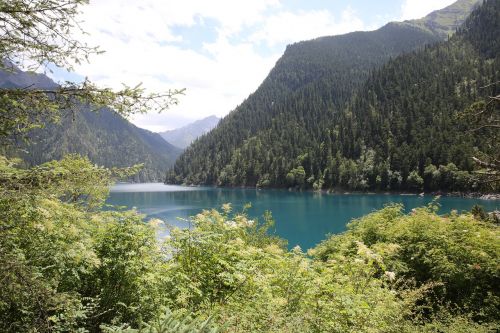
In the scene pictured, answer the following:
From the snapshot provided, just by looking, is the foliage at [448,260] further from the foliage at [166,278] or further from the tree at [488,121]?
the tree at [488,121]

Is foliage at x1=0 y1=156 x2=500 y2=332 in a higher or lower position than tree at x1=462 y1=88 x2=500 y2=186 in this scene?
lower

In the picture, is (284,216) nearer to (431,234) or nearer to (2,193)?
(431,234)

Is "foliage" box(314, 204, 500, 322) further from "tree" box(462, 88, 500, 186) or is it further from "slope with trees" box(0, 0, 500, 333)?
"tree" box(462, 88, 500, 186)

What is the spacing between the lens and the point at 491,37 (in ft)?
609

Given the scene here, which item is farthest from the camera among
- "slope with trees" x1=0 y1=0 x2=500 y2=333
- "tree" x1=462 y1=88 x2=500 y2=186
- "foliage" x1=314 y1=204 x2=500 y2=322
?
"foliage" x1=314 y1=204 x2=500 y2=322

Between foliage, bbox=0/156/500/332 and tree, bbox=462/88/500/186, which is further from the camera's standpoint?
tree, bbox=462/88/500/186

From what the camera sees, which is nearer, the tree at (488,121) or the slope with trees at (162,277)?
the slope with trees at (162,277)

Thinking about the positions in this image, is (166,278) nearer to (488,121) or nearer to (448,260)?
(448,260)

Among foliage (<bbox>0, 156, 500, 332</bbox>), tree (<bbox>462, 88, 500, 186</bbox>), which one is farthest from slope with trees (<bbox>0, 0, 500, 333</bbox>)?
tree (<bbox>462, 88, 500, 186</bbox>)

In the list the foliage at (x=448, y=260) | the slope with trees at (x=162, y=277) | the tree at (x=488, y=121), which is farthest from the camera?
the foliage at (x=448, y=260)

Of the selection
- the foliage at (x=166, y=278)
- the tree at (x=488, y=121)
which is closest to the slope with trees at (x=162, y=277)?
the foliage at (x=166, y=278)

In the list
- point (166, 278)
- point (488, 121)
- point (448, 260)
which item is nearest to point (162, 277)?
point (166, 278)

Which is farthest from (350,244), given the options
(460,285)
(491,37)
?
(491,37)

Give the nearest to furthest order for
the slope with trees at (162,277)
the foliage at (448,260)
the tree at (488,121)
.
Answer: the slope with trees at (162,277) → the tree at (488,121) → the foliage at (448,260)
